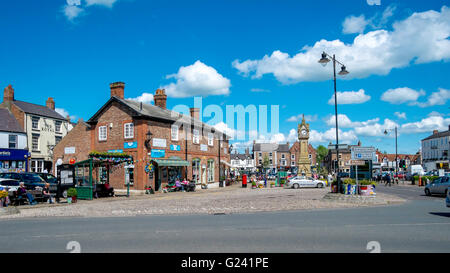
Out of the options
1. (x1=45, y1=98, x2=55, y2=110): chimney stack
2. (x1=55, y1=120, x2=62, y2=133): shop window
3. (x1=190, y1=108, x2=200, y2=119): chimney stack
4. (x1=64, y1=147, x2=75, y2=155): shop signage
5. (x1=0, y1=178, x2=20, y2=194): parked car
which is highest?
(x1=45, y1=98, x2=55, y2=110): chimney stack

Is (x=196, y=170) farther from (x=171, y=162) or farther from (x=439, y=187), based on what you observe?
(x=439, y=187)

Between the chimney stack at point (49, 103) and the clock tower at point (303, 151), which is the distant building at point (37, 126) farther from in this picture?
the clock tower at point (303, 151)

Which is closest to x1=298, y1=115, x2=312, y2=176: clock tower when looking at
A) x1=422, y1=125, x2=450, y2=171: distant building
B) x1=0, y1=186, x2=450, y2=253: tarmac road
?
x1=0, y1=186, x2=450, y2=253: tarmac road

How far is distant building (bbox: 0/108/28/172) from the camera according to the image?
41.5 metres

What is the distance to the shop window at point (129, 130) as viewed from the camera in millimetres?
31814

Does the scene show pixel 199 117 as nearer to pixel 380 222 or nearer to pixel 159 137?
pixel 159 137

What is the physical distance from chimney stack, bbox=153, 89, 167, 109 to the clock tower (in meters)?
22.5

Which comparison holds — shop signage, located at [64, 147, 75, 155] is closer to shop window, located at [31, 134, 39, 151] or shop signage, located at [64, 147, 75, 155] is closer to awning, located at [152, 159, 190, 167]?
awning, located at [152, 159, 190, 167]

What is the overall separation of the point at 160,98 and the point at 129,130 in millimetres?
8276

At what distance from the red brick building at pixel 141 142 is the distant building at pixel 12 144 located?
8717mm

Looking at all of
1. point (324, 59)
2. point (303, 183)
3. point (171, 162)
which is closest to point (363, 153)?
point (324, 59)

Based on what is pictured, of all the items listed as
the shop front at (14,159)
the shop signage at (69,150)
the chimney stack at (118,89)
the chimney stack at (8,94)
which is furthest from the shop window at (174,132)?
the chimney stack at (8,94)

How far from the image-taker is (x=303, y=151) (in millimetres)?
52125
